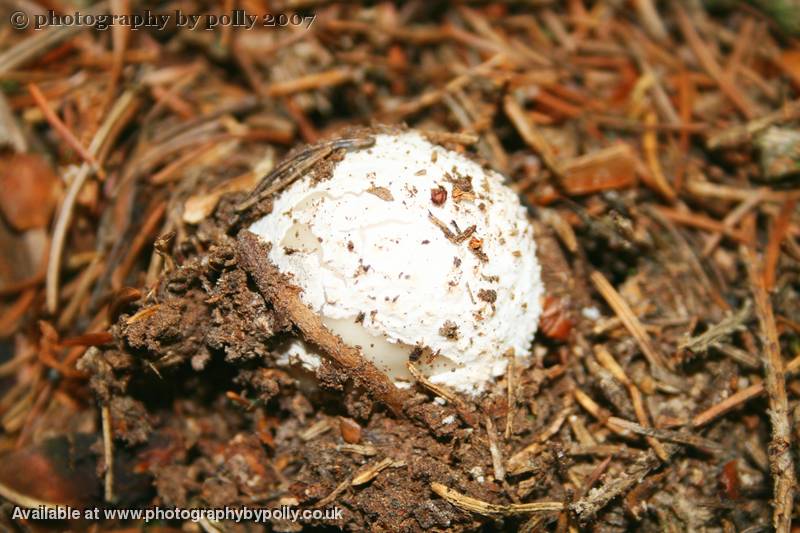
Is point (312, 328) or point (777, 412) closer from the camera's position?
point (312, 328)

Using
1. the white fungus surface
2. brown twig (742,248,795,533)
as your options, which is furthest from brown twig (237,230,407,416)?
brown twig (742,248,795,533)

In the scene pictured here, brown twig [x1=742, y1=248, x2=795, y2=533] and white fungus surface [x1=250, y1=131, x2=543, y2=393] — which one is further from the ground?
white fungus surface [x1=250, y1=131, x2=543, y2=393]

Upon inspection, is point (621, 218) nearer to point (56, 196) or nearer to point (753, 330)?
point (753, 330)

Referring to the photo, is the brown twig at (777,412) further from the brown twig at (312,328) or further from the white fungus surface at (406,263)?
the brown twig at (312,328)

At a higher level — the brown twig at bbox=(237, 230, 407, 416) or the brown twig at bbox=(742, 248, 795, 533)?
the brown twig at bbox=(237, 230, 407, 416)

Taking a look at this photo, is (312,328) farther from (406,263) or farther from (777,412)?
(777,412)

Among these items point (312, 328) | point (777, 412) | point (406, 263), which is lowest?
point (777, 412)

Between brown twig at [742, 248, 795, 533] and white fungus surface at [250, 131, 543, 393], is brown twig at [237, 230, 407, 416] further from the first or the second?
brown twig at [742, 248, 795, 533]

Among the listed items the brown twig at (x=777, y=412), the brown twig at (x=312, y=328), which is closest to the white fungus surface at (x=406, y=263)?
the brown twig at (x=312, y=328)

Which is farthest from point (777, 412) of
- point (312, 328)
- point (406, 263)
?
point (312, 328)
